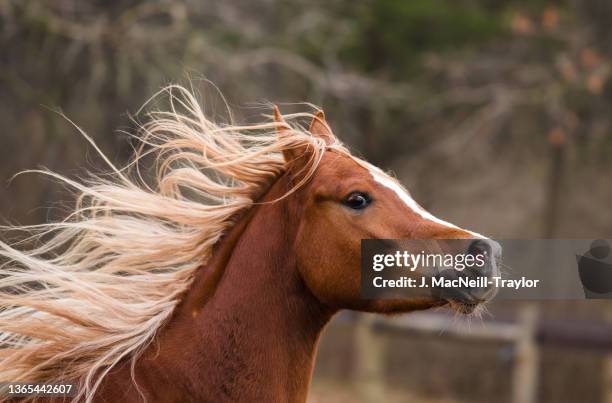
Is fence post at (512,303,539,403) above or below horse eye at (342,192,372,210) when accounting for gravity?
above

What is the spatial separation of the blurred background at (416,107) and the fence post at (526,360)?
2cm

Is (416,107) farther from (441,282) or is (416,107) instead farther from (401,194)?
(441,282)

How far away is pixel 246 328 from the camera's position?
2.98m

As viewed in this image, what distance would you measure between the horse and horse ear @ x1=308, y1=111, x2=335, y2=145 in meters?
A: 0.07

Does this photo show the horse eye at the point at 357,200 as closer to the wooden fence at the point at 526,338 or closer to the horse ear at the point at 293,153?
the horse ear at the point at 293,153

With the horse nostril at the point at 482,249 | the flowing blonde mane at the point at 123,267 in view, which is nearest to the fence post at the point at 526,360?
the flowing blonde mane at the point at 123,267

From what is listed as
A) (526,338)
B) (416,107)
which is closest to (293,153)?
(526,338)

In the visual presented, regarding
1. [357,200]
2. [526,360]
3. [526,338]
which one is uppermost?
[526,338]

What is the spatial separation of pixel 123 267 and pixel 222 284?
1.39 ft

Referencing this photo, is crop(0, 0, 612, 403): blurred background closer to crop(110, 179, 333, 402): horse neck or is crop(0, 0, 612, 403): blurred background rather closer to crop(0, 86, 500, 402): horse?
crop(0, 86, 500, 402): horse

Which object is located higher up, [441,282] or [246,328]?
[441,282]

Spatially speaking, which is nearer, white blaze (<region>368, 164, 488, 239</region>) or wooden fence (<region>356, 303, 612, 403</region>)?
white blaze (<region>368, 164, 488, 239</region>)

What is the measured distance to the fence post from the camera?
9711 millimetres

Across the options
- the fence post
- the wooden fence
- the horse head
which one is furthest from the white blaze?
the fence post
